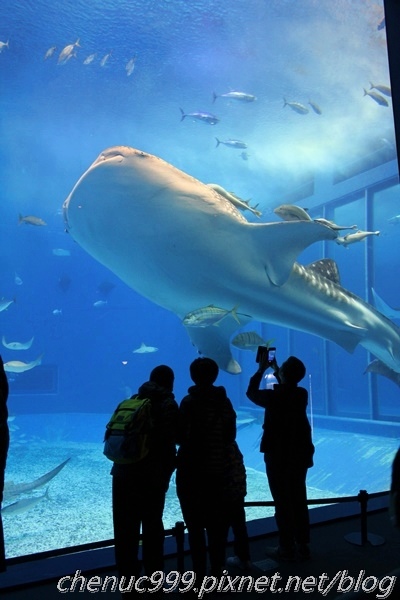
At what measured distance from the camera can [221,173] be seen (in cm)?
1934

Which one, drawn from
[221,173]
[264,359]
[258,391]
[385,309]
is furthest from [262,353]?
[221,173]

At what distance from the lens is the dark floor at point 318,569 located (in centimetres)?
226

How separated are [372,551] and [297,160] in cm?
1554

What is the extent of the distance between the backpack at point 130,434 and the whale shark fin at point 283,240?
207 centimetres

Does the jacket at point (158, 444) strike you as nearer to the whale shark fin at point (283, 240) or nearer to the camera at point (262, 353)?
the camera at point (262, 353)

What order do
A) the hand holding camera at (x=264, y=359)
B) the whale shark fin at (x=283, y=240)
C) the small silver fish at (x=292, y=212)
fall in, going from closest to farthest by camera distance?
the hand holding camera at (x=264, y=359) < the whale shark fin at (x=283, y=240) < the small silver fish at (x=292, y=212)

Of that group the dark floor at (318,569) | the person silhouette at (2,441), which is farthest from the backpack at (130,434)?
the dark floor at (318,569)

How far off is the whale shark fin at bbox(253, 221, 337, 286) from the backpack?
6.78 feet

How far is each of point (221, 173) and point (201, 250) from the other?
16500 millimetres

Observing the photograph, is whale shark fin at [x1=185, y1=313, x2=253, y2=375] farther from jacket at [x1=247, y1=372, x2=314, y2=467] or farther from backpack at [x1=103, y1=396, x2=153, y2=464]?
backpack at [x1=103, y1=396, x2=153, y2=464]

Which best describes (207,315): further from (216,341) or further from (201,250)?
(216,341)

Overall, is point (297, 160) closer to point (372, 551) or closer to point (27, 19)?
point (27, 19)

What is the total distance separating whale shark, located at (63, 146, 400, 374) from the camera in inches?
130

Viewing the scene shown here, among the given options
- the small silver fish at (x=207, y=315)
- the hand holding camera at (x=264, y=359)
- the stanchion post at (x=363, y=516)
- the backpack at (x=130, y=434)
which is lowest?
the stanchion post at (x=363, y=516)
